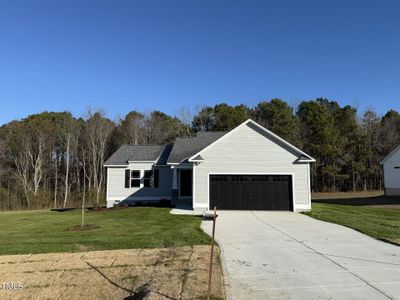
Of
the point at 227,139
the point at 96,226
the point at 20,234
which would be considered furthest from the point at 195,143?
the point at 20,234

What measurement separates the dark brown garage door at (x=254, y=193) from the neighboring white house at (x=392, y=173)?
1875 centimetres

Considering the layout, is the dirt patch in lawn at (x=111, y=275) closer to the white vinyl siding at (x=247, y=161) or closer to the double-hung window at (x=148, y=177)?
the white vinyl siding at (x=247, y=161)

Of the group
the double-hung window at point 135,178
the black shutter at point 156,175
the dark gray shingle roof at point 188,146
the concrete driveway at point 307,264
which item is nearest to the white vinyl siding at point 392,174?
the dark gray shingle roof at point 188,146

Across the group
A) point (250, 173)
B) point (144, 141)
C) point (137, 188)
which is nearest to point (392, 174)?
point (250, 173)

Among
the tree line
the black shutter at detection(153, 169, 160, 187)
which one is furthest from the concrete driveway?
the tree line

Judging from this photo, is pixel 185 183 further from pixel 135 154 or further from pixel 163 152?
pixel 135 154

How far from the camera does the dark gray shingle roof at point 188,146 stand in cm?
2327

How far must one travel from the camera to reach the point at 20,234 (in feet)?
40.2

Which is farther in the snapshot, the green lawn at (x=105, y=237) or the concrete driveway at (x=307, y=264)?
the green lawn at (x=105, y=237)

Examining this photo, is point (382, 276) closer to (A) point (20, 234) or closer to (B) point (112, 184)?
(A) point (20, 234)

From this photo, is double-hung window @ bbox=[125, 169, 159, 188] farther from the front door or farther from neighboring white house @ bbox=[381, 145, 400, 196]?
neighboring white house @ bbox=[381, 145, 400, 196]

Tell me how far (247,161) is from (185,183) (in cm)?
555

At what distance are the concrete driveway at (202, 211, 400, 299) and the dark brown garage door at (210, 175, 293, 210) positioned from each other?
267 inches

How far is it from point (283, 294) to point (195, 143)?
810 inches
